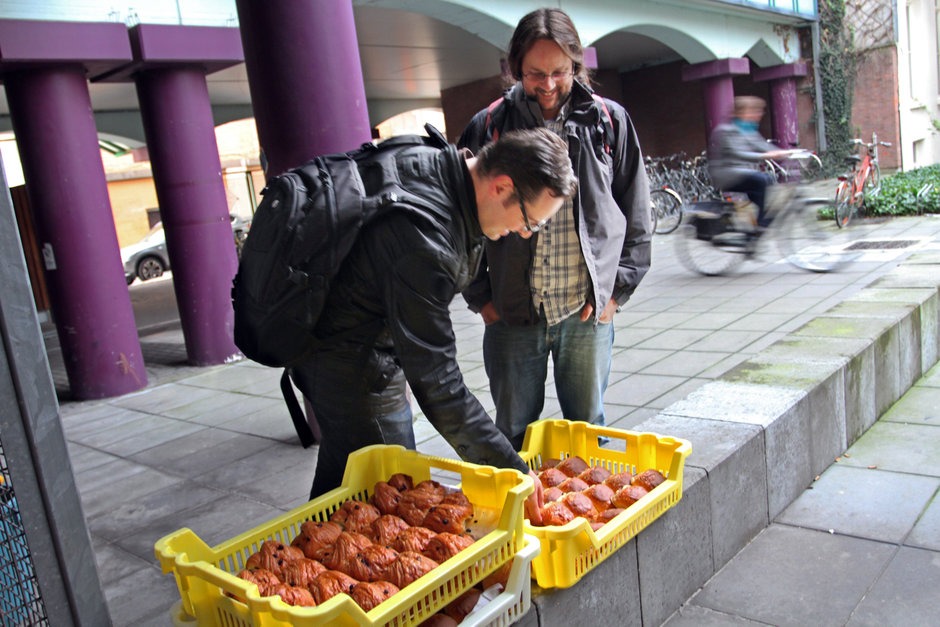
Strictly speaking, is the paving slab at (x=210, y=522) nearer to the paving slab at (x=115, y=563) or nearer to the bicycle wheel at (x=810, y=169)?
the paving slab at (x=115, y=563)

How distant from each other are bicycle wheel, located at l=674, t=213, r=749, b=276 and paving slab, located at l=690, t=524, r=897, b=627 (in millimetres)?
6381

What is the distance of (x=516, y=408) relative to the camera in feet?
10.4

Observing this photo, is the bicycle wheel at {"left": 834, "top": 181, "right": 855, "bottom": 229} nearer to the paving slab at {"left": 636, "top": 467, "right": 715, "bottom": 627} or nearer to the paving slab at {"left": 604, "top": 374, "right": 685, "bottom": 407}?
the paving slab at {"left": 604, "top": 374, "right": 685, "bottom": 407}

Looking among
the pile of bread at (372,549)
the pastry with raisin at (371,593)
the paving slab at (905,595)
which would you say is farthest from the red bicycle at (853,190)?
the pastry with raisin at (371,593)

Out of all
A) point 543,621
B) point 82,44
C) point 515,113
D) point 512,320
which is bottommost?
point 543,621

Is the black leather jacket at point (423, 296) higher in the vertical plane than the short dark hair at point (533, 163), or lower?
lower

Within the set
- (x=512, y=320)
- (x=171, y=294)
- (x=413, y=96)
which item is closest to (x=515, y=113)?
(x=512, y=320)

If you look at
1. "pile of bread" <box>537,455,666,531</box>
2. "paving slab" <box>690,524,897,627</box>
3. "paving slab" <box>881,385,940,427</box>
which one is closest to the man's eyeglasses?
"pile of bread" <box>537,455,666,531</box>

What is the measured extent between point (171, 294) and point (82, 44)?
30.6ft

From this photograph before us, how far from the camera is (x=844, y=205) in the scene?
1162 centimetres

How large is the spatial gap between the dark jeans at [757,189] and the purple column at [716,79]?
7892mm

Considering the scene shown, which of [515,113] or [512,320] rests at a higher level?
[515,113]

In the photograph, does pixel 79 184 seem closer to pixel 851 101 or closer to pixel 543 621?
pixel 543 621

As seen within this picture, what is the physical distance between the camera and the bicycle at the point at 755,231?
8.91 m
